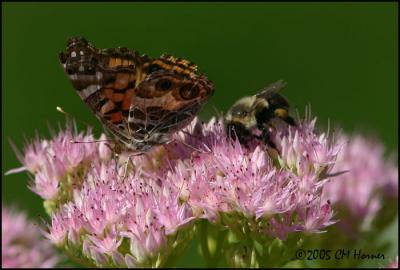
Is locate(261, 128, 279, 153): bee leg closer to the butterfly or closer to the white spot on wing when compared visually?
the butterfly

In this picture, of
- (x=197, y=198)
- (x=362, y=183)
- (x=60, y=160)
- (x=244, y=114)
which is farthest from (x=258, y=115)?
(x=362, y=183)

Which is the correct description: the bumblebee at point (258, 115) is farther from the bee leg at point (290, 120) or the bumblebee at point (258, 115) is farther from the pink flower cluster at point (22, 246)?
the pink flower cluster at point (22, 246)

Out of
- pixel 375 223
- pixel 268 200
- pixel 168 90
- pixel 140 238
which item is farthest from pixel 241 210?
pixel 375 223

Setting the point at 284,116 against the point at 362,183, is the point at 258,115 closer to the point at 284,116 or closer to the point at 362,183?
the point at 284,116

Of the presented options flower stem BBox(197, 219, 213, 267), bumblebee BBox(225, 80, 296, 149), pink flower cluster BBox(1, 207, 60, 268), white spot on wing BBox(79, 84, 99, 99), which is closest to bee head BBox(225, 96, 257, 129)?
bumblebee BBox(225, 80, 296, 149)

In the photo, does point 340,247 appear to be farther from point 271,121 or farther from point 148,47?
point 148,47

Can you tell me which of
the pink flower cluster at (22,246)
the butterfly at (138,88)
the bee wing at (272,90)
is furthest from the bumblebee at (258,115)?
the pink flower cluster at (22,246)
